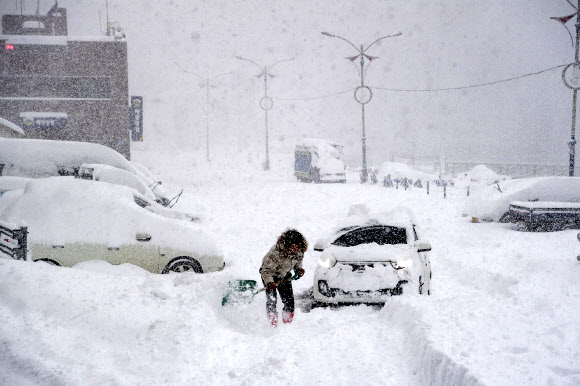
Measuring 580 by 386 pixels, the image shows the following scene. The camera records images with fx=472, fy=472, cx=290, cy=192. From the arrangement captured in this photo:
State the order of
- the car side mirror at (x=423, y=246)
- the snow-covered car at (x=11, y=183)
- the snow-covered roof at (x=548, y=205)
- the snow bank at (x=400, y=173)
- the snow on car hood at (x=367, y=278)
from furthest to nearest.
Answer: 1. the snow bank at (x=400, y=173)
2. the snow-covered roof at (x=548, y=205)
3. the snow-covered car at (x=11, y=183)
4. the car side mirror at (x=423, y=246)
5. the snow on car hood at (x=367, y=278)

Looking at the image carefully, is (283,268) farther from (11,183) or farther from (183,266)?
(11,183)

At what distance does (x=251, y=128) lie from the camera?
310 ft

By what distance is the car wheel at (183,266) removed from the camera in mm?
7469

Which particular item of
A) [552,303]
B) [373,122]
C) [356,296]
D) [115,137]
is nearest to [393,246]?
[356,296]

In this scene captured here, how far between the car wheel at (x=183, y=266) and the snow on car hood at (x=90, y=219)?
0.60ft

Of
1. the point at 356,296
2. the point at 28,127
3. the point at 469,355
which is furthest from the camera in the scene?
the point at 28,127

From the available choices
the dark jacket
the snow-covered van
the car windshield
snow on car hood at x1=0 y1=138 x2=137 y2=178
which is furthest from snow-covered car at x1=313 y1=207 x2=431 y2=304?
the snow-covered van

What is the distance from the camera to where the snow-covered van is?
98.0ft

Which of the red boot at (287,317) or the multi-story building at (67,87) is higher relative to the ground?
the multi-story building at (67,87)

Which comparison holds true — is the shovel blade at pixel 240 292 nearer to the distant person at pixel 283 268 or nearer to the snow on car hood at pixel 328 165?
the distant person at pixel 283 268

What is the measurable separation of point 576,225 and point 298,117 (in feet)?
288

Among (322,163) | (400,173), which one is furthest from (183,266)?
(400,173)

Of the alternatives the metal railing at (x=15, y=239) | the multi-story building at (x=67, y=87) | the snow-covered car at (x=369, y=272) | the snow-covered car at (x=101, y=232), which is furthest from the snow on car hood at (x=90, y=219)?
the multi-story building at (x=67, y=87)

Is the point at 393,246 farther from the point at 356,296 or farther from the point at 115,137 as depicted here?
the point at 115,137
